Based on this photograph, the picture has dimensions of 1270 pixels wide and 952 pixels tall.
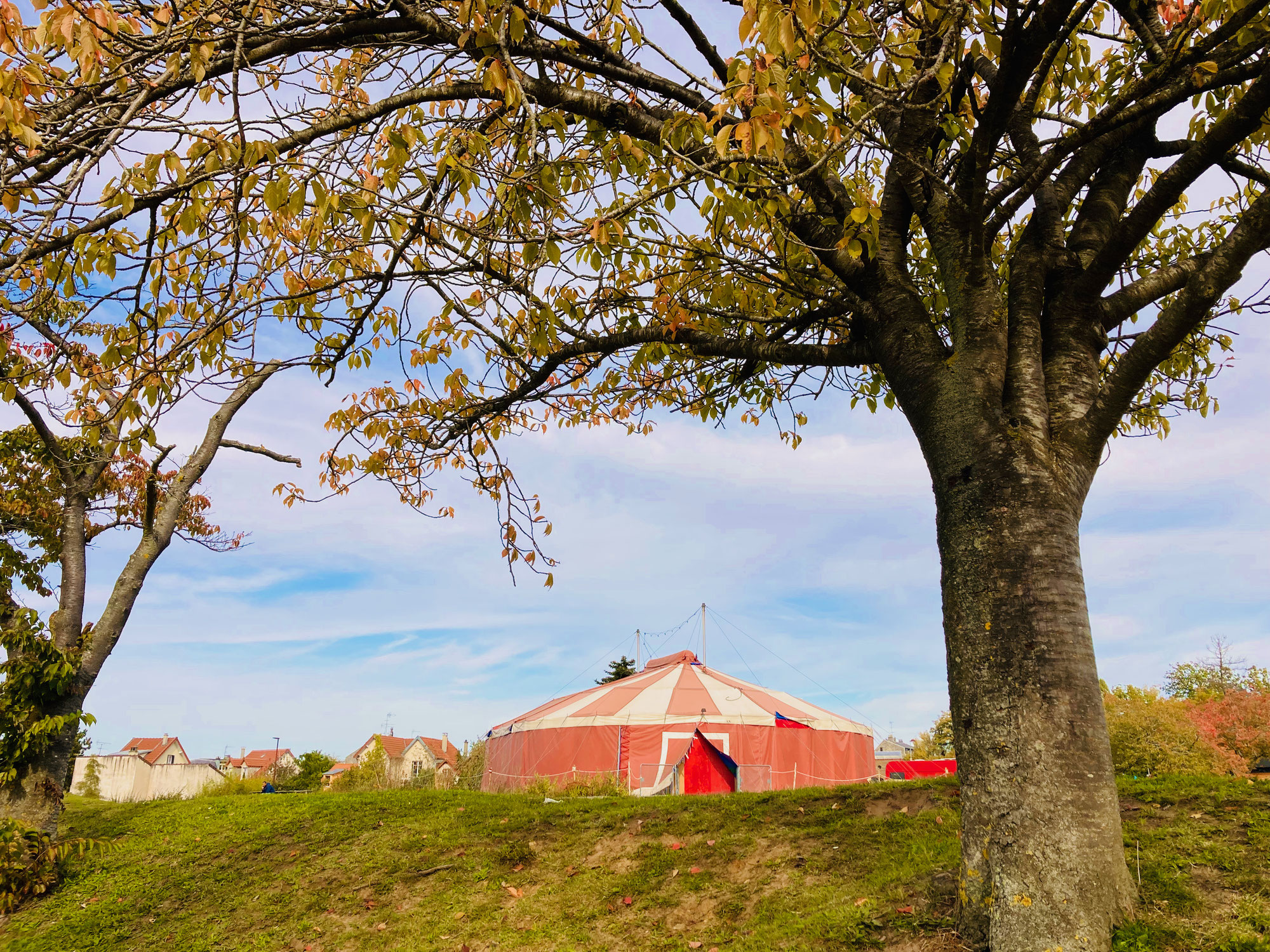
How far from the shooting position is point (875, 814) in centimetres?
640

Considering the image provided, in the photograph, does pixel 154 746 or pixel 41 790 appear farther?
pixel 154 746

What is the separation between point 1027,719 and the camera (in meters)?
3.56

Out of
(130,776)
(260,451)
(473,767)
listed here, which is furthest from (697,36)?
(130,776)

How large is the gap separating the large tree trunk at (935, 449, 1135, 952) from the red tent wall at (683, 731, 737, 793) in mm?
10918

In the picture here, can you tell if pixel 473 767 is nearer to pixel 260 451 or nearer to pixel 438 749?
pixel 260 451

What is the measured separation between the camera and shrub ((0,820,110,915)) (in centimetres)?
816

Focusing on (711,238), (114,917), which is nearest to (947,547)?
(711,238)

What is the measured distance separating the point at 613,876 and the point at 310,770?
1912 centimetres

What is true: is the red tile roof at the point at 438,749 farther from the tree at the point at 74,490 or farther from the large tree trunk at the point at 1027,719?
the large tree trunk at the point at 1027,719

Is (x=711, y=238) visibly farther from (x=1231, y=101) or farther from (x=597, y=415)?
(x=1231, y=101)

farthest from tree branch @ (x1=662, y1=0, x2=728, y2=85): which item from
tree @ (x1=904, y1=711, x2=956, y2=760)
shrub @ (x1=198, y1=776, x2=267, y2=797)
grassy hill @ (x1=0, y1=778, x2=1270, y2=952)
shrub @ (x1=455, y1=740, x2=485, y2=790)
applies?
tree @ (x1=904, y1=711, x2=956, y2=760)

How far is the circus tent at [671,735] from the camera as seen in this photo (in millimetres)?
19516

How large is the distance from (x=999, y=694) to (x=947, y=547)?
2.71 feet

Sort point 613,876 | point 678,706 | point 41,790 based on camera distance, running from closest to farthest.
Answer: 1. point 613,876
2. point 41,790
3. point 678,706
